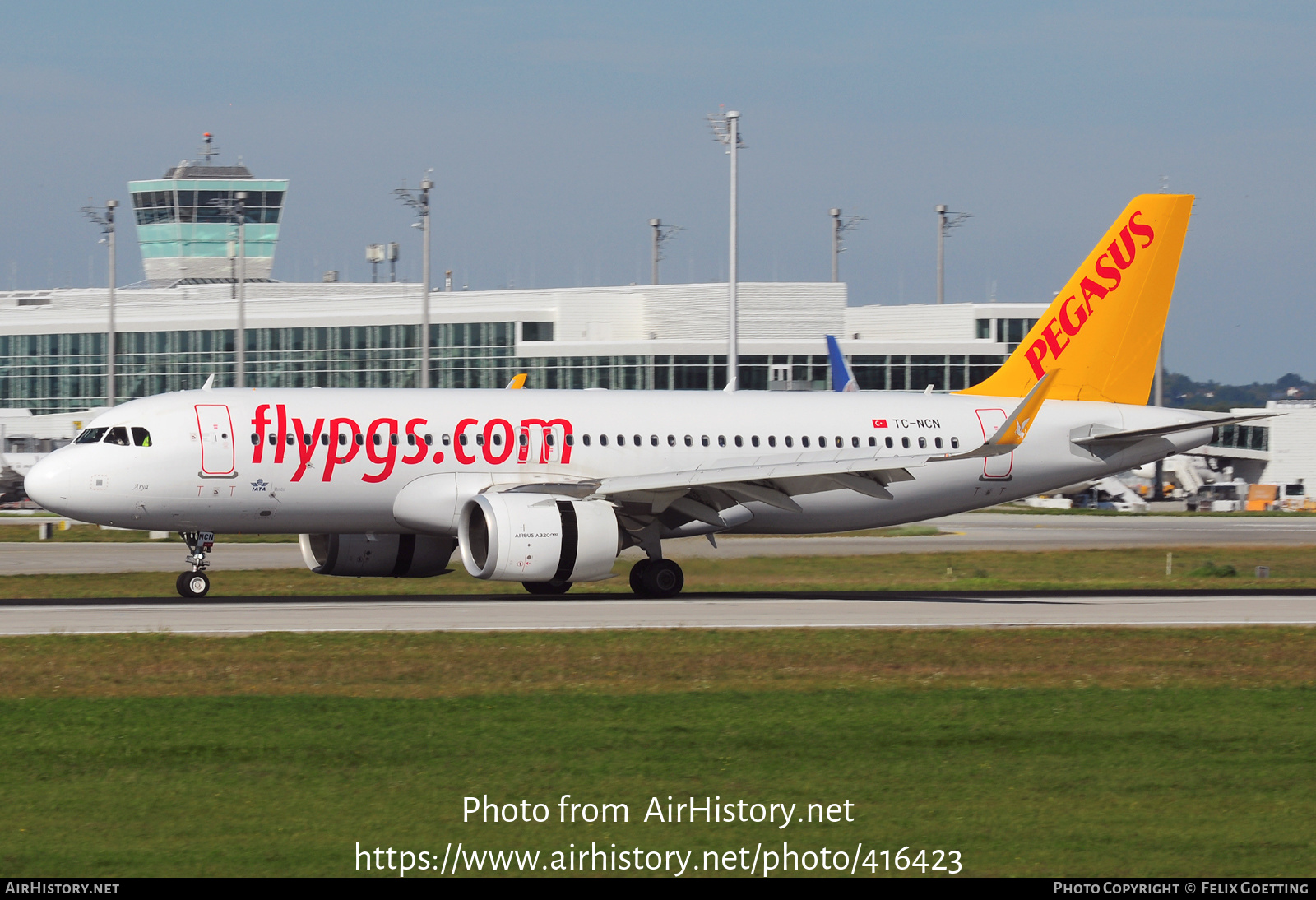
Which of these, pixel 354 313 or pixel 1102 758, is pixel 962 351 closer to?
pixel 354 313

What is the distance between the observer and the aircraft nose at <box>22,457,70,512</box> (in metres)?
30.3

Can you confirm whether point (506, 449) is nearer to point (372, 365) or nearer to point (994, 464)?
point (994, 464)

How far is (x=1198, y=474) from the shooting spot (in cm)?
10700

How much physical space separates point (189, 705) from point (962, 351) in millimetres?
91047

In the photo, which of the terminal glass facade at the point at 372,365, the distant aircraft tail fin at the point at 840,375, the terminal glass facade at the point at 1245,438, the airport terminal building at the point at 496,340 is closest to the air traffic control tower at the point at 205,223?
the airport terminal building at the point at 496,340

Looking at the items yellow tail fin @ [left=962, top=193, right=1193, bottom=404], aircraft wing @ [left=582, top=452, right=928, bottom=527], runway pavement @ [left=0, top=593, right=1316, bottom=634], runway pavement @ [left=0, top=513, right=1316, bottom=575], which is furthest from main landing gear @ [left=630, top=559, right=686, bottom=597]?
yellow tail fin @ [left=962, top=193, right=1193, bottom=404]

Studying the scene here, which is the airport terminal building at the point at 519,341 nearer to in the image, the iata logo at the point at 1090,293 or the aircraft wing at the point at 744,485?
the iata logo at the point at 1090,293

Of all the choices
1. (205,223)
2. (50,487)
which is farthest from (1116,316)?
(205,223)

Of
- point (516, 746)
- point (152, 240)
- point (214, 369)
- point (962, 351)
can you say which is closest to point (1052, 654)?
point (516, 746)

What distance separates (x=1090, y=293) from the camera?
38625mm

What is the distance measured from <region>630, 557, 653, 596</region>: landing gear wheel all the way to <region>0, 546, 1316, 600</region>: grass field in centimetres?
Result: 128

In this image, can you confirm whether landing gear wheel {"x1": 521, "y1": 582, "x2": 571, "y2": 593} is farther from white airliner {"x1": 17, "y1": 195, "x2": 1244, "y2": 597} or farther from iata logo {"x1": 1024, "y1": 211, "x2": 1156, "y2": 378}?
iata logo {"x1": 1024, "y1": 211, "x2": 1156, "y2": 378}

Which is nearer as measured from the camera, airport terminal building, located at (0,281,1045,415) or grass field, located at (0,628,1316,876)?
grass field, located at (0,628,1316,876)

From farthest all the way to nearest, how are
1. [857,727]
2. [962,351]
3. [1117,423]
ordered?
1. [962,351]
2. [1117,423]
3. [857,727]
